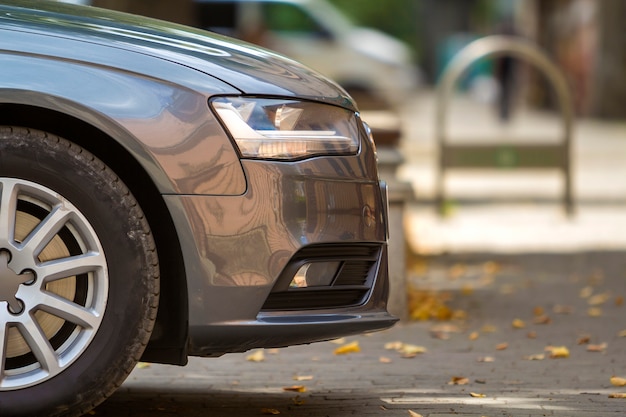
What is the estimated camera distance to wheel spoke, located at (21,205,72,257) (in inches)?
153

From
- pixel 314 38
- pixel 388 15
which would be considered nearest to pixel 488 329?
pixel 314 38

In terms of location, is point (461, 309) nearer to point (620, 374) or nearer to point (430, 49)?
point (620, 374)

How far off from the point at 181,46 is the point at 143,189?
469mm

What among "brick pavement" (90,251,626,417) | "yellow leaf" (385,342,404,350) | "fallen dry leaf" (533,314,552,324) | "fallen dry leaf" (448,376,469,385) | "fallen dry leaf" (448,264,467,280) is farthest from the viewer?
"fallen dry leaf" (448,264,467,280)

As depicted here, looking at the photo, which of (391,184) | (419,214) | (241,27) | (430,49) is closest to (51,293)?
(391,184)

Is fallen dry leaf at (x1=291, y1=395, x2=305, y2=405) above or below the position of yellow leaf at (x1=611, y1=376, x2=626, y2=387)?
below

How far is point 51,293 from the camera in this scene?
389cm

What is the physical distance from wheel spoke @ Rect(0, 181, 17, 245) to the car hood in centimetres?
49

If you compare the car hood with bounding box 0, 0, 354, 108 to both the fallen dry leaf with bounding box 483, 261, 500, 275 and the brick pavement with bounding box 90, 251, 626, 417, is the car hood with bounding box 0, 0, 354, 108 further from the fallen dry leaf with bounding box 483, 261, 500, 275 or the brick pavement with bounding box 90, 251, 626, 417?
the fallen dry leaf with bounding box 483, 261, 500, 275

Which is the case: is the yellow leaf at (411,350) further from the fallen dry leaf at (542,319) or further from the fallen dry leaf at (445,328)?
the fallen dry leaf at (542,319)

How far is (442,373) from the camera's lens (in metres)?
5.36

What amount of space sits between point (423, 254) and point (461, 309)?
2.42 meters

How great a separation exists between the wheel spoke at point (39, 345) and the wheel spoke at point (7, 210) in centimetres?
26

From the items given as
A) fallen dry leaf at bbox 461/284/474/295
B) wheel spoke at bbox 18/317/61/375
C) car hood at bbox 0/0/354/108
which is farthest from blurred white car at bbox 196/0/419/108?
wheel spoke at bbox 18/317/61/375
